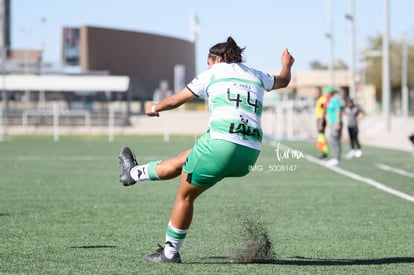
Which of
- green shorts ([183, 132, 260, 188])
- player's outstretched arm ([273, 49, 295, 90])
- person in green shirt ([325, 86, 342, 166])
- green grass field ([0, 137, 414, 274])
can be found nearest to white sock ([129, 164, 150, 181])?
green shorts ([183, 132, 260, 188])

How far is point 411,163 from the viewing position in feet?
78.7

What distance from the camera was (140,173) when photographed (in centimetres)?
815

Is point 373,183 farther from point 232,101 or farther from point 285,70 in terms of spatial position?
point 232,101

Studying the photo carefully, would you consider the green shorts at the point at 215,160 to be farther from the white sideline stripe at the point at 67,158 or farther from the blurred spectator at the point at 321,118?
the white sideline stripe at the point at 67,158

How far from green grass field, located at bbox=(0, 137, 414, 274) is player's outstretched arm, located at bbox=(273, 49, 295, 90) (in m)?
1.48

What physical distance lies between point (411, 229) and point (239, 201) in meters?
3.81

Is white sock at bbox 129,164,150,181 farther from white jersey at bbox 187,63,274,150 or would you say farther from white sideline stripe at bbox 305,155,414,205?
white sideline stripe at bbox 305,155,414,205

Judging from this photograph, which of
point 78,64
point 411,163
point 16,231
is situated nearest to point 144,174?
point 16,231

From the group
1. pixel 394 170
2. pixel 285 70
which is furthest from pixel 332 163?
pixel 285 70

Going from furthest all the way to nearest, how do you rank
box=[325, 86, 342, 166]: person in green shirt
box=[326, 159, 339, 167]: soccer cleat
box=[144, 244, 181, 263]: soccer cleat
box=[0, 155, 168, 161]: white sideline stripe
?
box=[0, 155, 168, 161]: white sideline stripe, box=[325, 86, 342, 166]: person in green shirt, box=[326, 159, 339, 167]: soccer cleat, box=[144, 244, 181, 263]: soccer cleat

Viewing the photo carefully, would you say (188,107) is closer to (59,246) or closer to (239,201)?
(239,201)

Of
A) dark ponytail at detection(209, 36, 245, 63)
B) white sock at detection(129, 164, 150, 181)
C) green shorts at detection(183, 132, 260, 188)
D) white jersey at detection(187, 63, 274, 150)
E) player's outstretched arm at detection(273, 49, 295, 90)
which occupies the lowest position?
white sock at detection(129, 164, 150, 181)

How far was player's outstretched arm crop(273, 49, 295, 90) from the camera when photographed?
26.3 feet

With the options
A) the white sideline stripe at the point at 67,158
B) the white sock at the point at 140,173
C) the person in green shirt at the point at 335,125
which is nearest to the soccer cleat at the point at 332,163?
the person in green shirt at the point at 335,125
